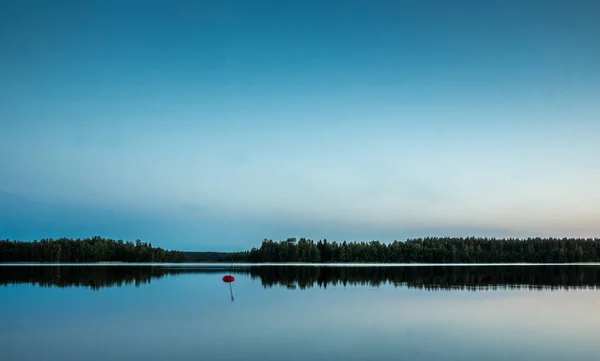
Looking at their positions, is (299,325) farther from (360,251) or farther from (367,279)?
(360,251)

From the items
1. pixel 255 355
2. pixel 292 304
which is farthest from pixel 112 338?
pixel 292 304

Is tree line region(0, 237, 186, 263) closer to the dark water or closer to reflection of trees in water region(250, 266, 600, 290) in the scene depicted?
reflection of trees in water region(250, 266, 600, 290)

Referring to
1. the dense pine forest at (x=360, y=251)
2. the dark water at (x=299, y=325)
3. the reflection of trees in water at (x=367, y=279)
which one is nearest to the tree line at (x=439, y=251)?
the dense pine forest at (x=360, y=251)

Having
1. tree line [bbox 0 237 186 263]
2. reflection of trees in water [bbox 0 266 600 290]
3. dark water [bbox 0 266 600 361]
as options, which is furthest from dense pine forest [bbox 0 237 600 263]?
dark water [bbox 0 266 600 361]

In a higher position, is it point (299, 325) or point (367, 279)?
point (299, 325)

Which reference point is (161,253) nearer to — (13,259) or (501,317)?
(13,259)

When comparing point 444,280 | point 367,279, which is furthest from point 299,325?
point 444,280

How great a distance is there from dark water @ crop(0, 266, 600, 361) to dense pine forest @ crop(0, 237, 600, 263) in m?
109

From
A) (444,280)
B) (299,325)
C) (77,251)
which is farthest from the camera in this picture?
(77,251)

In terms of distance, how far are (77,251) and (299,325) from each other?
128842 millimetres

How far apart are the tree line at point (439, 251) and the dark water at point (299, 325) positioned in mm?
112939

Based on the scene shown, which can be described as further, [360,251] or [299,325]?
[360,251]

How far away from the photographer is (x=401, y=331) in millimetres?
20453

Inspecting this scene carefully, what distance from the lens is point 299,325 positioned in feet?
71.2
